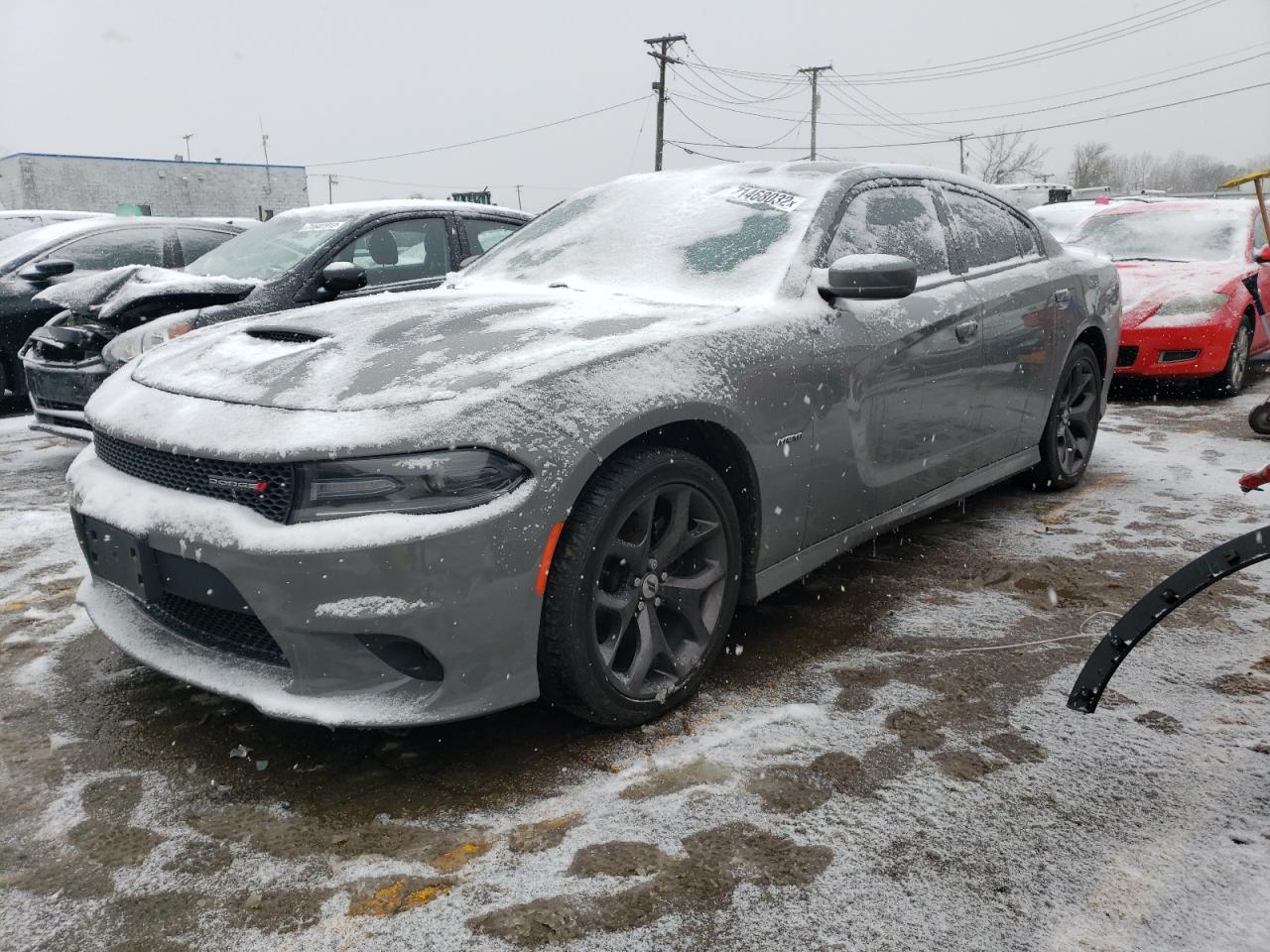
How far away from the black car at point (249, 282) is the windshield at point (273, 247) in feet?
0.04

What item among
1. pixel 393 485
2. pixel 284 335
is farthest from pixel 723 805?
pixel 284 335

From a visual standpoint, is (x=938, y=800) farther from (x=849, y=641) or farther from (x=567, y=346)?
(x=567, y=346)

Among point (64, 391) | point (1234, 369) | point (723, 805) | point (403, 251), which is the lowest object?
point (723, 805)

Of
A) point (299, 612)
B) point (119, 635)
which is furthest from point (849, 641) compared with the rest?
point (119, 635)

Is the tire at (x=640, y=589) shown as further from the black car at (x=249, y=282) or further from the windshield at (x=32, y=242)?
the windshield at (x=32, y=242)

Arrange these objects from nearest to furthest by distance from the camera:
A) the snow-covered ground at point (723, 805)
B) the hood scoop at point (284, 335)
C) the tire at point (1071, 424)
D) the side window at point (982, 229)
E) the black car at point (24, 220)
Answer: the snow-covered ground at point (723, 805)
the hood scoop at point (284, 335)
the side window at point (982, 229)
the tire at point (1071, 424)
the black car at point (24, 220)

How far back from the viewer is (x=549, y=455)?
221 centimetres

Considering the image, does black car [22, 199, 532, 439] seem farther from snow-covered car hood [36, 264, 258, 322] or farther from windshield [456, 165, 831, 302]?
windshield [456, 165, 831, 302]

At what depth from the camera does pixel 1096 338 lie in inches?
192

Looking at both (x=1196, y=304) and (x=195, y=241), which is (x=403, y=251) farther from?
(x=1196, y=304)

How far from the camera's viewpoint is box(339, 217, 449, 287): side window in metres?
5.50

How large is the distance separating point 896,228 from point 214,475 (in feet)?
8.22

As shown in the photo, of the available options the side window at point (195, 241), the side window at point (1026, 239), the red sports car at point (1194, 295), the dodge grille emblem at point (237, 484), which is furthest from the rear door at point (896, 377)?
the side window at point (195, 241)

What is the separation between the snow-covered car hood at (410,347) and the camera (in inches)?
89.9
